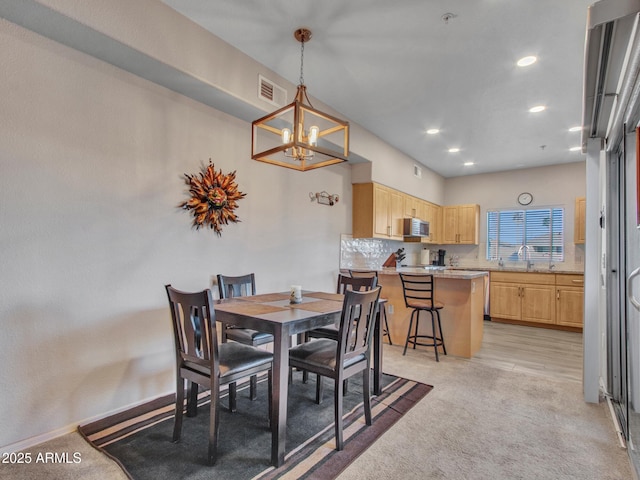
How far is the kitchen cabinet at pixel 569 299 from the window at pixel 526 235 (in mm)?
930

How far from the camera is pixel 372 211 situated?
16.5 feet

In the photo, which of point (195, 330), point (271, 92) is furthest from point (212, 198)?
point (195, 330)

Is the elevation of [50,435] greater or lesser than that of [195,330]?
lesser

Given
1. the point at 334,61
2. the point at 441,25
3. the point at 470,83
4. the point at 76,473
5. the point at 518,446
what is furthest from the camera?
the point at 470,83

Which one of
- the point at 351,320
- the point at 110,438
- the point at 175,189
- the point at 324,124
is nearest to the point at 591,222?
the point at 351,320

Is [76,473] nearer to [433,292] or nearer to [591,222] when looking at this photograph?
[433,292]

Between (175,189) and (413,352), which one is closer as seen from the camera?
(175,189)

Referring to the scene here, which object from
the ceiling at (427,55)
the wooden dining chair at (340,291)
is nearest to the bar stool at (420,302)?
the wooden dining chair at (340,291)

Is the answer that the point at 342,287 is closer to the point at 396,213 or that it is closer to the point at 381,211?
the point at 381,211

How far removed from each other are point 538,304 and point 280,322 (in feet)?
17.9

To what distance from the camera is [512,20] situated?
2.52m

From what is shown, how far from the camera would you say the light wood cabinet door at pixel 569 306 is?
542 centimetres

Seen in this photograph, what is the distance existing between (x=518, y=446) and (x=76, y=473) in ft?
8.58

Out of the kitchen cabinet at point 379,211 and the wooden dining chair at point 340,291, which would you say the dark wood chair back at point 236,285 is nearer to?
the wooden dining chair at point 340,291
